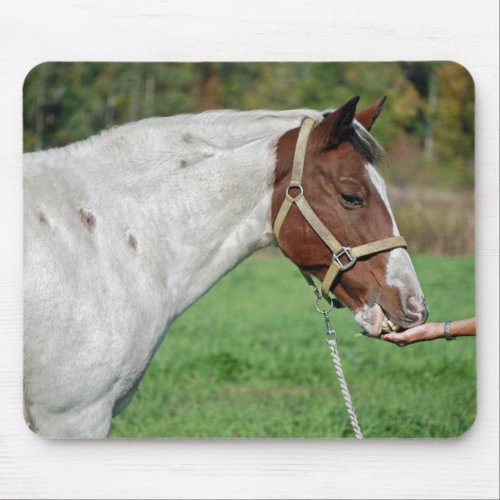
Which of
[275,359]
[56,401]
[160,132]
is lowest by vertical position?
[275,359]

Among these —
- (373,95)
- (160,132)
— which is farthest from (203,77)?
(160,132)

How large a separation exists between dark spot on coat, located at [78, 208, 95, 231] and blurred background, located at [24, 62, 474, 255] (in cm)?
70

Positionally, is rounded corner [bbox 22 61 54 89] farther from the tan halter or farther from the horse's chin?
the horse's chin

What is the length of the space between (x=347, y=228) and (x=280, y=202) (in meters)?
0.21

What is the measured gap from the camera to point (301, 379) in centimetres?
455

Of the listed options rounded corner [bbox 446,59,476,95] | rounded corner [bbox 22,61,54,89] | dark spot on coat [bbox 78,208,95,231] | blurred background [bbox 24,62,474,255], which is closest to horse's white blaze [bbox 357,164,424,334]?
rounded corner [bbox 446,59,476,95]

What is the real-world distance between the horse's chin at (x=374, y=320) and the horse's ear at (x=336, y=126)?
475mm

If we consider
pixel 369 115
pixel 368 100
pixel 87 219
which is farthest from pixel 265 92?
pixel 87 219

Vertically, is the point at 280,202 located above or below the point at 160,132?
below

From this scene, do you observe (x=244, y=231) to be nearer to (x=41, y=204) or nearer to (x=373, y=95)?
(x=41, y=204)

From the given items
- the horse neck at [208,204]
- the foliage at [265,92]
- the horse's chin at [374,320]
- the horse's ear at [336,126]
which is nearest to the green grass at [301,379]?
the foliage at [265,92]

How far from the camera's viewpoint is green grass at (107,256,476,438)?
371 centimetres

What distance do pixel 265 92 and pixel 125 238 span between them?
3.77 m

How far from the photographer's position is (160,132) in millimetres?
2607
